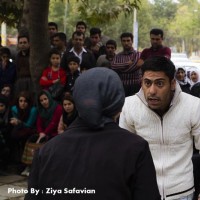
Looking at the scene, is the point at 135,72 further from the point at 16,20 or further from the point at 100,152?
the point at 100,152

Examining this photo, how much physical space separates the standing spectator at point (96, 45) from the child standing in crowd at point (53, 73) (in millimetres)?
1358

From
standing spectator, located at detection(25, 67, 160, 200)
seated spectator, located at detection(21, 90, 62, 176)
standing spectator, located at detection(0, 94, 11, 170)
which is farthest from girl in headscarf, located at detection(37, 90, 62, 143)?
standing spectator, located at detection(25, 67, 160, 200)

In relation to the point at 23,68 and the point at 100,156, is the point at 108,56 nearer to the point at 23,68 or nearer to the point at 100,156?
the point at 23,68

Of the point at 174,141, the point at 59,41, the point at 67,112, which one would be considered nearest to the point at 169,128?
the point at 174,141

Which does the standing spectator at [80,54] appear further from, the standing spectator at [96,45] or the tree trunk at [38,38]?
the standing spectator at [96,45]

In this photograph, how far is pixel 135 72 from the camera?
724 centimetres

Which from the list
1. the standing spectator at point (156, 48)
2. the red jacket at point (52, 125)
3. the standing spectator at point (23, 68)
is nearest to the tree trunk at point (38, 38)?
the standing spectator at point (23, 68)

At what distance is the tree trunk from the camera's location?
702 cm

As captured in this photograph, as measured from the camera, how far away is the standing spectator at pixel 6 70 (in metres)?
7.93

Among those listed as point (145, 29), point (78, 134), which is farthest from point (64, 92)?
point (145, 29)

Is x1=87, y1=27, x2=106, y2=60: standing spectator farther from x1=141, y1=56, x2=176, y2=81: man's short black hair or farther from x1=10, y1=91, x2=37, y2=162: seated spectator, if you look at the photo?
x1=141, y1=56, x2=176, y2=81: man's short black hair

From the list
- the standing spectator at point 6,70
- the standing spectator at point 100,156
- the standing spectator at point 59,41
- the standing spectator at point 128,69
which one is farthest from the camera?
the standing spectator at point 59,41

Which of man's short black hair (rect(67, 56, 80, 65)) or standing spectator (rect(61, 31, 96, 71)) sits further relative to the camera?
standing spectator (rect(61, 31, 96, 71))

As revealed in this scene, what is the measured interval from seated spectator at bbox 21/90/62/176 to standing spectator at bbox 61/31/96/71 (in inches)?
31.5
